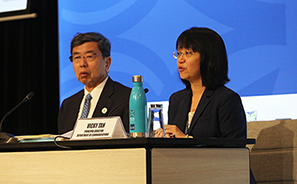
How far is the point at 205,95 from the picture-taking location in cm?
220

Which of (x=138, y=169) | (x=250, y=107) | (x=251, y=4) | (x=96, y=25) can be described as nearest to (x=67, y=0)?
(x=96, y=25)

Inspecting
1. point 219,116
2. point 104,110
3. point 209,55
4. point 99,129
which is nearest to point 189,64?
point 209,55

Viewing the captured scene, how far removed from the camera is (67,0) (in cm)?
397

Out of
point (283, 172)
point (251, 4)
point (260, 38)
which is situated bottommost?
point (283, 172)

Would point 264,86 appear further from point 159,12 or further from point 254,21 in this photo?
point 159,12

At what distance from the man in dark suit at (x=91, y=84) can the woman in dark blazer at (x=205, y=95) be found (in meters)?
0.44

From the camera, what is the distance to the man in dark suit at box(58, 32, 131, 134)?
2.56 m

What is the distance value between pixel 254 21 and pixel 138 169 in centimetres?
227

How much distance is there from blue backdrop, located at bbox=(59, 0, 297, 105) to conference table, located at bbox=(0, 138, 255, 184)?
5.57 ft

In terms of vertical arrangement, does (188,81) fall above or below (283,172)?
above

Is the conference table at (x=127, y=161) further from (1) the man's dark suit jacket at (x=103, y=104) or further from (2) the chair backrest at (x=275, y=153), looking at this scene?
(1) the man's dark suit jacket at (x=103, y=104)

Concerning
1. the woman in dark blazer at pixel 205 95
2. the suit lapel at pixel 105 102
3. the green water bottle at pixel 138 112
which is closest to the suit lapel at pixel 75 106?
the suit lapel at pixel 105 102

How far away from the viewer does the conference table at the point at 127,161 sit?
4.00ft

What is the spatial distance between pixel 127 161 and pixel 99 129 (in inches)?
7.0
